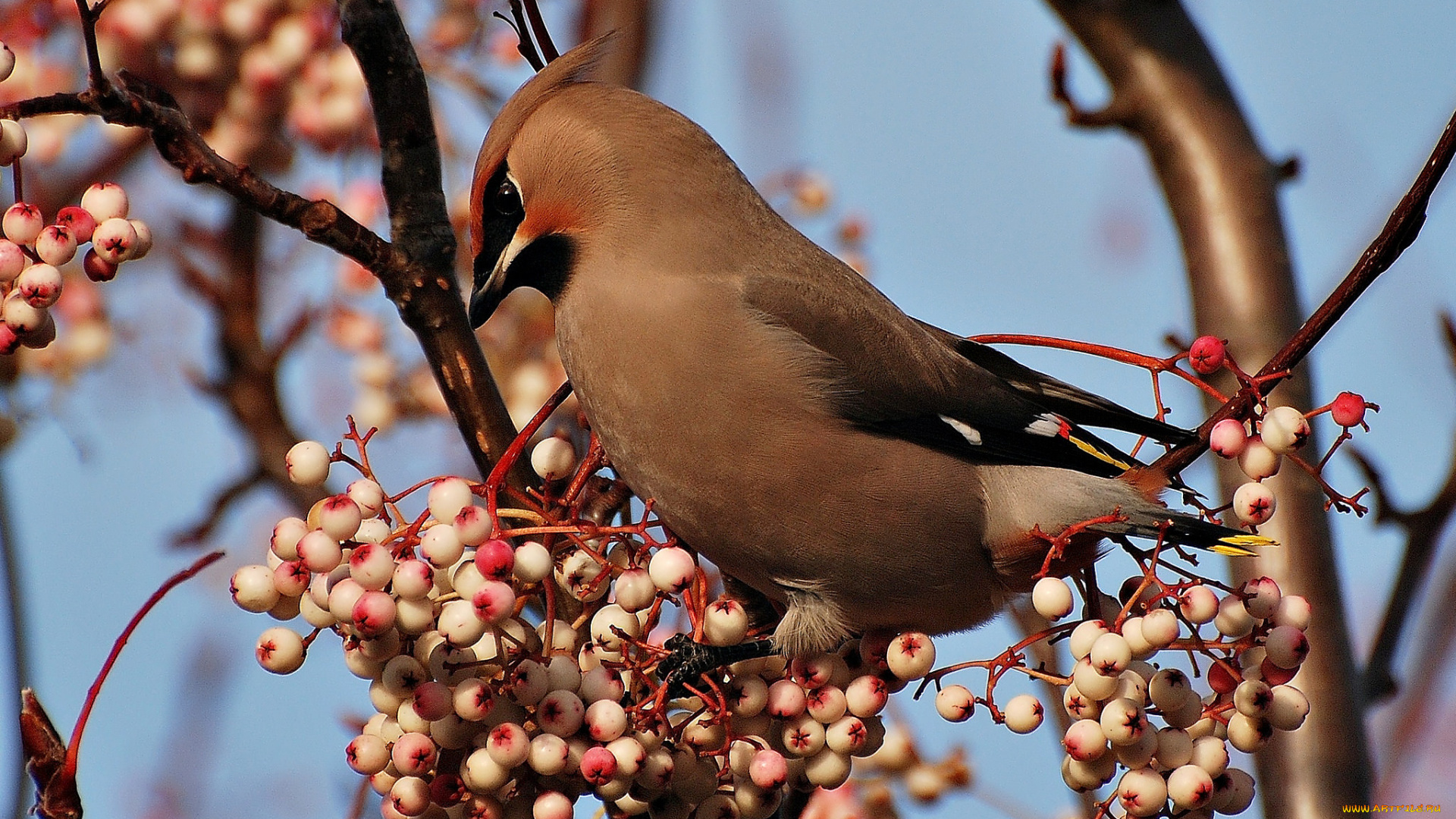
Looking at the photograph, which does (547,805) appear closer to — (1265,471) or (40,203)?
(1265,471)

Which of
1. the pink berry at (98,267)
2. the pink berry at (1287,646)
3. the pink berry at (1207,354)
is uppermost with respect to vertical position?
the pink berry at (1207,354)

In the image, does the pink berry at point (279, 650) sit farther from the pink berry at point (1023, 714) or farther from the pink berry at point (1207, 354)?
the pink berry at point (1207, 354)

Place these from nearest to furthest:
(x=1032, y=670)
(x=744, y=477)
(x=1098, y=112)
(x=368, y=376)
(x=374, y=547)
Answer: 1. (x=374, y=547)
2. (x=1032, y=670)
3. (x=744, y=477)
4. (x=1098, y=112)
5. (x=368, y=376)

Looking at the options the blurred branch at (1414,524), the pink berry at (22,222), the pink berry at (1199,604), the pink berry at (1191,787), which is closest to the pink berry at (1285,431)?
the pink berry at (1199,604)

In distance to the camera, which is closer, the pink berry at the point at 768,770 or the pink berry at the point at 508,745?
the pink berry at the point at 508,745

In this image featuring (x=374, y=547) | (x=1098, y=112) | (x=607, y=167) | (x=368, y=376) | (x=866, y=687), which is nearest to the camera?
(x=374, y=547)

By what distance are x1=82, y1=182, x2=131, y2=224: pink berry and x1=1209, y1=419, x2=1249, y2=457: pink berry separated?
1.55m

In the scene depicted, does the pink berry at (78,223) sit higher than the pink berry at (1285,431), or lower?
lower

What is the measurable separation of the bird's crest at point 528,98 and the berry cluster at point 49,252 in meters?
0.72

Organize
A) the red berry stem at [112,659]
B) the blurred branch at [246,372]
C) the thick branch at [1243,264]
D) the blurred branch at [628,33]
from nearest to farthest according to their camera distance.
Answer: the red berry stem at [112,659], the thick branch at [1243,264], the blurred branch at [628,33], the blurred branch at [246,372]

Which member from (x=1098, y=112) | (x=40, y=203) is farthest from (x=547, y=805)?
(x=40, y=203)

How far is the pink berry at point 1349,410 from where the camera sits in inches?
80.4

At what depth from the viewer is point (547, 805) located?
191 centimetres

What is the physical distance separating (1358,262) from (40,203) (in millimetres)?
3313
